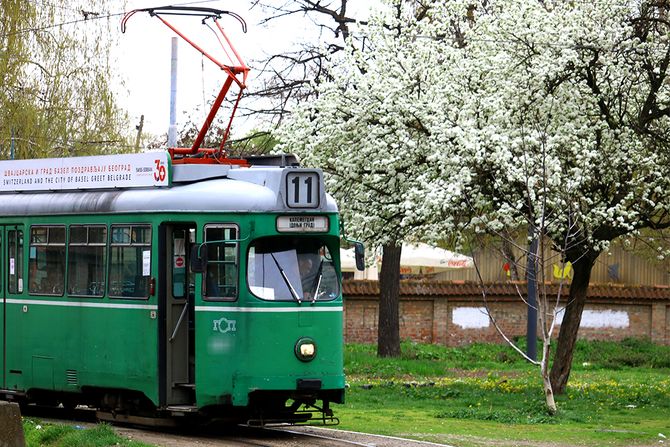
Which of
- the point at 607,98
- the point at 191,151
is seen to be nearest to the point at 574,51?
the point at 607,98

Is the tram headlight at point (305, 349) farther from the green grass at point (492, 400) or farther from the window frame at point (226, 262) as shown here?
the green grass at point (492, 400)

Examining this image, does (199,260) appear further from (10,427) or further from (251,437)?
(10,427)

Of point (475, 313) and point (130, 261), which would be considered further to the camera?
point (475, 313)

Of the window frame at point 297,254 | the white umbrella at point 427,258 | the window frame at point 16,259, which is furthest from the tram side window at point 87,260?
the white umbrella at point 427,258

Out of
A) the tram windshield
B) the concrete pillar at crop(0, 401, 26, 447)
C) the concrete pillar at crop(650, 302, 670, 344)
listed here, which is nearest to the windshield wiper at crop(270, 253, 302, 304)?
the tram windshield

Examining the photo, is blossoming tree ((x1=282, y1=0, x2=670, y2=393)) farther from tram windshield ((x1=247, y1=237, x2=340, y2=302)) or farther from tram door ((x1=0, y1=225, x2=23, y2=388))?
tram door ((x1=0, y1=225, x2=23, y2=388))

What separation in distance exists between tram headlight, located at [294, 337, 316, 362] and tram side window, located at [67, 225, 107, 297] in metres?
2.72

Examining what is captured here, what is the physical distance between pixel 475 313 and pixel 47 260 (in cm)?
2224

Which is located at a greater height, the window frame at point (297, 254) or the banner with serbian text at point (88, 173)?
the banner with serbian text at point (88, 173)

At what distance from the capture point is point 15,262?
17.2 metres

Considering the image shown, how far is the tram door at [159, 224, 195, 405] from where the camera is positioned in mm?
14969

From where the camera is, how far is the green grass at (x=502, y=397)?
17.0 metres

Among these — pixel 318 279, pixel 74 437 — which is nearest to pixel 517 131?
pixel 318 279

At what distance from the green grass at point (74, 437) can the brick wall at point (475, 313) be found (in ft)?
73.5
